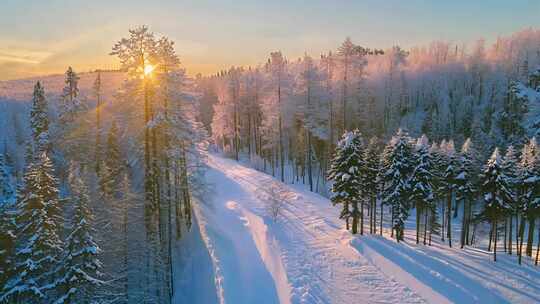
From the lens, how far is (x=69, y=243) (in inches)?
708

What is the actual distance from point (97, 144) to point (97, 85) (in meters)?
13.8

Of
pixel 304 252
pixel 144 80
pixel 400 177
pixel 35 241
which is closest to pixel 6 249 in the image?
pixel 35 241

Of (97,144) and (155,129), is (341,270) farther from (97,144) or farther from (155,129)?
(97,144)

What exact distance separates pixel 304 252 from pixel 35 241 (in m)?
16.2

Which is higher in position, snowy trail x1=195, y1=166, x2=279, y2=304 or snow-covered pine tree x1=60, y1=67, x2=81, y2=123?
snow-covered pine tree x1=60, y1=67, x2=81, y2=123

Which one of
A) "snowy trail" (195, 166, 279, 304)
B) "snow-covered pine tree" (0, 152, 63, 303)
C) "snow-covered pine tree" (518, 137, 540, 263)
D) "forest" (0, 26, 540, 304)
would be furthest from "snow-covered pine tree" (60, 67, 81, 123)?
"snow-covered pine tree" (518, 137, 540, 263)

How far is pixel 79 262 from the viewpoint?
1811 cm

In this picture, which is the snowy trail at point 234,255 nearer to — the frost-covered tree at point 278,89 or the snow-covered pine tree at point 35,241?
the snow-covered pine tree at point 35,241

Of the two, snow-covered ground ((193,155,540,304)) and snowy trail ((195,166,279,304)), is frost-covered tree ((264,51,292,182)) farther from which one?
snow-covered ground ((193,155,540,304))

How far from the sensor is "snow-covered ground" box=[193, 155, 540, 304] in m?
20.1

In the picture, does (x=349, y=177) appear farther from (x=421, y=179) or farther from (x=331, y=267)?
(x=331, y=267)

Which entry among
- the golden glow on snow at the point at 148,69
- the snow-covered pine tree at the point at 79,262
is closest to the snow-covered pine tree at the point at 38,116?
the snow-covered pine tree at the point at 79,262

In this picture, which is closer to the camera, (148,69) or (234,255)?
(148,69)

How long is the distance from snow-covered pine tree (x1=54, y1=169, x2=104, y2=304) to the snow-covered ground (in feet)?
22.7
